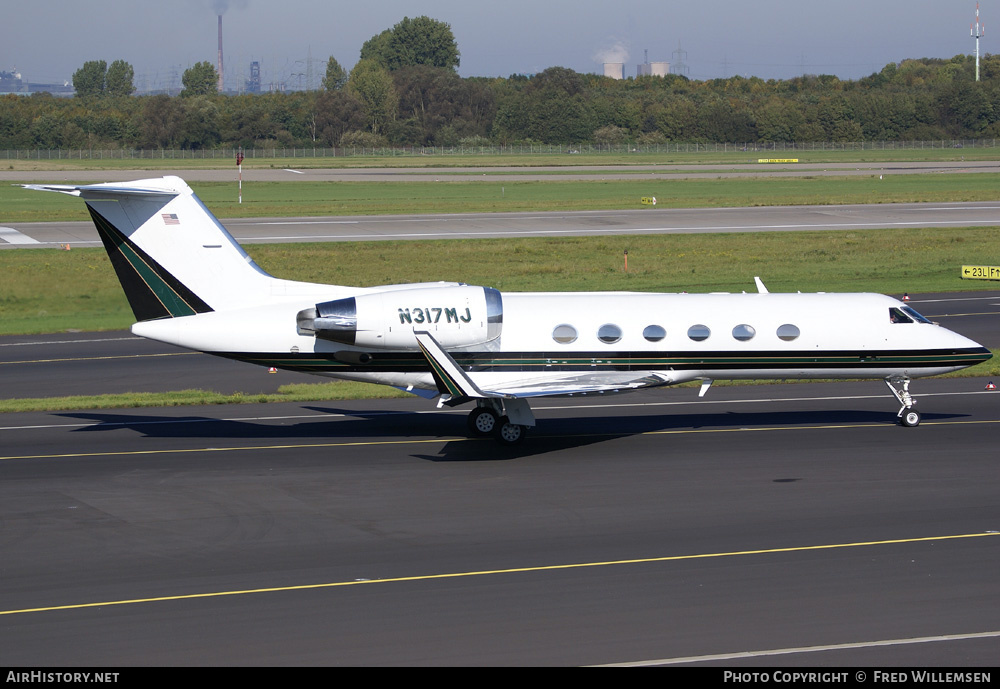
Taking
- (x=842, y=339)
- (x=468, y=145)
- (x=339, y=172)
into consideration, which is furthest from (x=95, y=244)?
(x=468, y=145)

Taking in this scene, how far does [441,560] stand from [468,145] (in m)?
162

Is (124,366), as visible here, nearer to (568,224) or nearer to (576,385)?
(576,385)

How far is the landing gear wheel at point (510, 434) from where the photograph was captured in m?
22.2

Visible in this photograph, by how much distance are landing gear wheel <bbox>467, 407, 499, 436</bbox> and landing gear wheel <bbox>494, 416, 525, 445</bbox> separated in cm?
32

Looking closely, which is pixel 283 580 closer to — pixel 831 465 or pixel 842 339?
pixel 831 465

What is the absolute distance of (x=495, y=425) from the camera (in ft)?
73.5

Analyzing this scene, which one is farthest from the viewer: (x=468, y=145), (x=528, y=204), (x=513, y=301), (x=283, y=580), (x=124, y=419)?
(x=468, y=145)

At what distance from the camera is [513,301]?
22750 millimetres

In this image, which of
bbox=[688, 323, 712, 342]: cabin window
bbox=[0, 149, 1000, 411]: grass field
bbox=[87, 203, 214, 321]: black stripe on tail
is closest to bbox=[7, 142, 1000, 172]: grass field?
bbox=[0, 149, 1000, 411]: grass field

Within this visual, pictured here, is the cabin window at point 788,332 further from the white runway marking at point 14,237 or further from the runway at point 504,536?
the white runway marking at point 14,237

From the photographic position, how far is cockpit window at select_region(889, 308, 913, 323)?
23.4 metres

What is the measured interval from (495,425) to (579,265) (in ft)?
93.9

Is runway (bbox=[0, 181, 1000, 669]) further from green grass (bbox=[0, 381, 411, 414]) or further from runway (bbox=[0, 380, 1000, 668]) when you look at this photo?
green grass (bbox=[0, 381, 411, 414])

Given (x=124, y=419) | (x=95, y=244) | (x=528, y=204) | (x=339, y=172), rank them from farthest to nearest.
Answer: (x=339, y=172)
(x=528, y=204)
(x=95, y=244)
(x=124, y=419)
